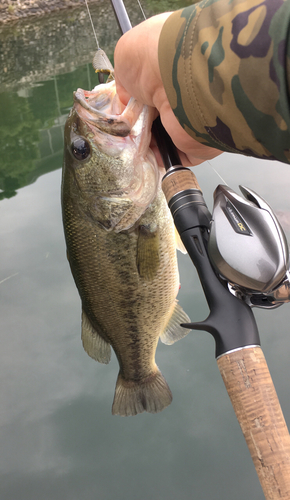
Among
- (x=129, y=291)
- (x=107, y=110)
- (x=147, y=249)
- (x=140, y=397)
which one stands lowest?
(x=140, y=397)

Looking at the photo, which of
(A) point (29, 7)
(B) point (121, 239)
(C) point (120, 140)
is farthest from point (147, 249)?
(A) point (29, 7)

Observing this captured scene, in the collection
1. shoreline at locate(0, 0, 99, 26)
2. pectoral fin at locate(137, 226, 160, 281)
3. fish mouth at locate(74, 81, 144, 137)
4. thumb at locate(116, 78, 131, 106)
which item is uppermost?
thumb at locate(116, 78, 131, 106)

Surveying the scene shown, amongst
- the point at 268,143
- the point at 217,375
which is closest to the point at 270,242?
the point at 268,143

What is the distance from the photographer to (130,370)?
2.14m

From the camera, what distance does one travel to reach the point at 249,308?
1.06 meters

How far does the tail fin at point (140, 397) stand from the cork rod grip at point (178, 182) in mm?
1279

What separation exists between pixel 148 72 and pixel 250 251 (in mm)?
581

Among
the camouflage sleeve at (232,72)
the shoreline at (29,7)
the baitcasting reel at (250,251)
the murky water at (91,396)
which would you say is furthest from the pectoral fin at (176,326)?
the shoreline at (29,7)

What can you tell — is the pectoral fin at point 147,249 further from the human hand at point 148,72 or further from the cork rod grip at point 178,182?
the human hand at point 148,72

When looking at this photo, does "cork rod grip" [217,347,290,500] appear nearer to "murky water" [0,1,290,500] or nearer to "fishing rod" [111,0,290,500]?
"fishing rod" [111,0,290,500]

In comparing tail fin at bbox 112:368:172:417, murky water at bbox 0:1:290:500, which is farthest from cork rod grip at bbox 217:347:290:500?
murky water at bbox 0:1:290:500

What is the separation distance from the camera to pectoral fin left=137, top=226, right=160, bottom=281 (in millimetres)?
1717

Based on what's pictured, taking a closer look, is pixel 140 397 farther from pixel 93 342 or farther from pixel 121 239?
pixel 121 239

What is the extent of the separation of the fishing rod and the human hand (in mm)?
208
